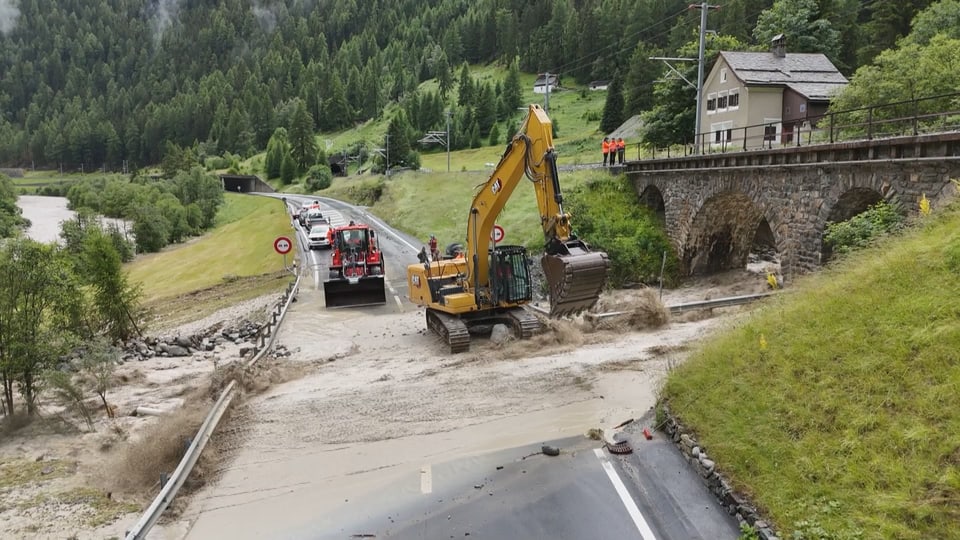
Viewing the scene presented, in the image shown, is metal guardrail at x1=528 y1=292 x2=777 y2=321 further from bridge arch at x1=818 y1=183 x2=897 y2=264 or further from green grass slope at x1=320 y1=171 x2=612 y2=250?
green grass slope at x1=320 y1=171 x2=612 y2=250

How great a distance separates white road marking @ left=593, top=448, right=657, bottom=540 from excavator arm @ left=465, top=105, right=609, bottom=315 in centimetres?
350

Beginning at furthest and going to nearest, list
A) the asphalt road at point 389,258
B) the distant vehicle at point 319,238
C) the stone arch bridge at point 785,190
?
the distant vehicle at point 319,238 < the asphalt road at point 389,258 < the stone arch bridge at point 785,190

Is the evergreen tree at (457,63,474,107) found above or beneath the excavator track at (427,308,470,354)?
above

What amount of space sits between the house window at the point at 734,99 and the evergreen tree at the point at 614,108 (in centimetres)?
3809

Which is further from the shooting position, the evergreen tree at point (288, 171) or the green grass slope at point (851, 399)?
the evergreen tree at point (288, 171)

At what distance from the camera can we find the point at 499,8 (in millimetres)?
182875

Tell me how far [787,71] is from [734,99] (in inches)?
177

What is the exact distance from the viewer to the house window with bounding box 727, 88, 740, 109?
49219mm

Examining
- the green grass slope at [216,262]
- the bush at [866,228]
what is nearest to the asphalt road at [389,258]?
the green grass slope at [216,262]

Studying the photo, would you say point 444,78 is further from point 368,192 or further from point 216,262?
point 216,262

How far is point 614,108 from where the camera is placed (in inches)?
3533

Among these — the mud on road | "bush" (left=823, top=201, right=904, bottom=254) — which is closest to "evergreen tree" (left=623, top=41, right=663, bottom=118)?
the mud on road

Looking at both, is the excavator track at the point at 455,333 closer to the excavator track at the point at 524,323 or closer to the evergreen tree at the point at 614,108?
the excavator track at the point at 524,323

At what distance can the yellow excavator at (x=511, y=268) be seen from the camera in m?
13.8
